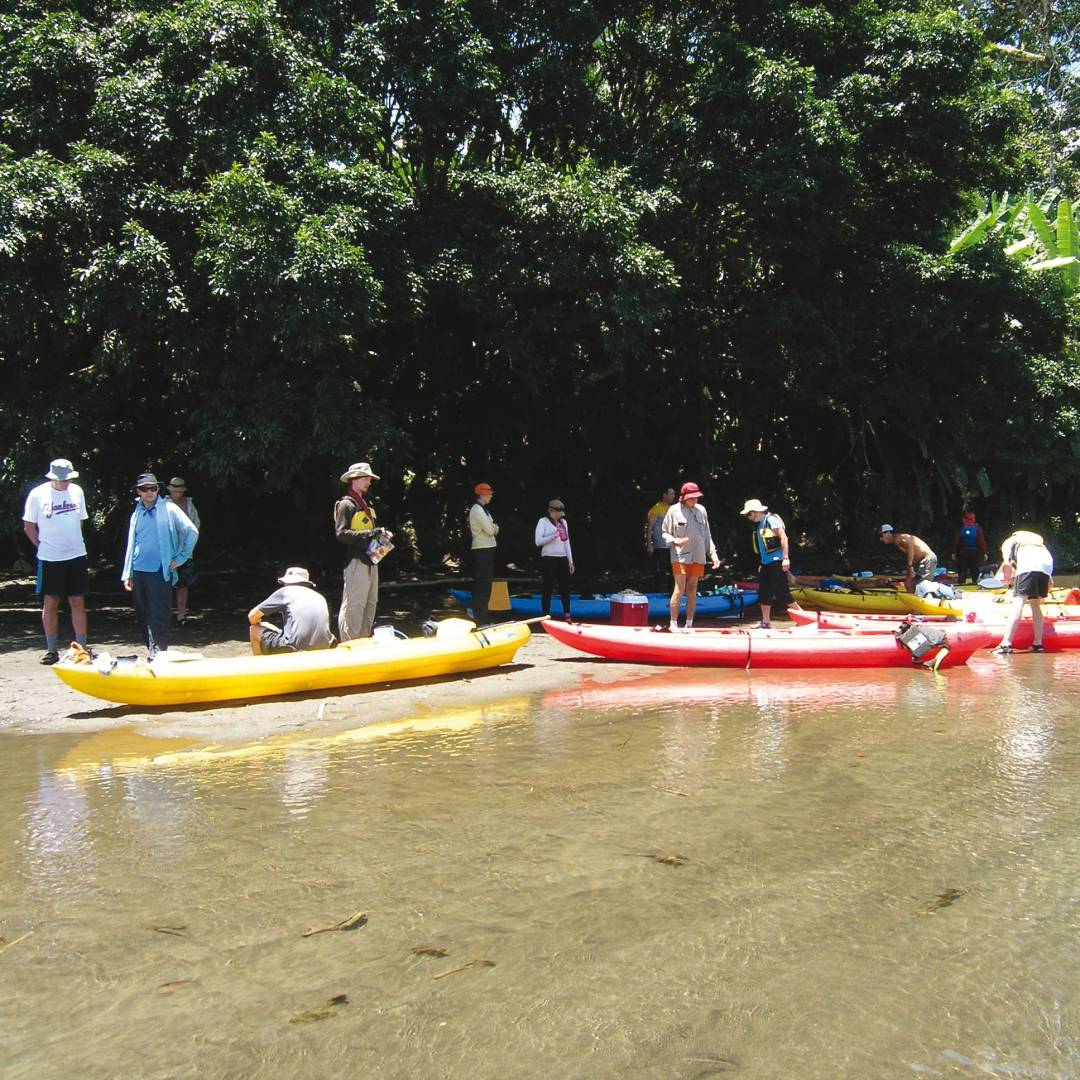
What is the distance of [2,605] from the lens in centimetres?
1400

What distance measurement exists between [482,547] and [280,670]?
12.8ft

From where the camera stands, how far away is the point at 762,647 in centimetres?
995

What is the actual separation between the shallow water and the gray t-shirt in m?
1.59

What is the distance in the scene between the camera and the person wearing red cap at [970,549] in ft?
54.9

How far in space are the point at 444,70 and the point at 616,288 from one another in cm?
358

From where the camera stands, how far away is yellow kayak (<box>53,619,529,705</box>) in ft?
24.9

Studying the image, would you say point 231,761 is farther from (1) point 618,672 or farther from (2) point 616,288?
(2) point 616,288

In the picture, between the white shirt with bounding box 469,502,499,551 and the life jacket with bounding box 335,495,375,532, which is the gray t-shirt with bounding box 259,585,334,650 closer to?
the life jacket with bounding box 335,495,375,532

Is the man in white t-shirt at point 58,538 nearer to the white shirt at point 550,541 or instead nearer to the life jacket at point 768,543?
the white shirt at point 550,541

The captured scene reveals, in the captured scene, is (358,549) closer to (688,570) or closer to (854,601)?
(688,570)

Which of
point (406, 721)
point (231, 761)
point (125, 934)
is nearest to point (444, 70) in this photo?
point (406, 721)

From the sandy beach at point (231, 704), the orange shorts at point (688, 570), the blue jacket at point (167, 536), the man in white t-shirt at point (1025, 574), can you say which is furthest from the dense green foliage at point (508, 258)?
the man in white t-shirt at point (1025, 574)

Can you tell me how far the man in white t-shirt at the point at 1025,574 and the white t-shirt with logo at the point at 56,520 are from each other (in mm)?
8914

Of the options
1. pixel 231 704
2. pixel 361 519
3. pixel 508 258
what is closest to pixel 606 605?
pixel 508 258
